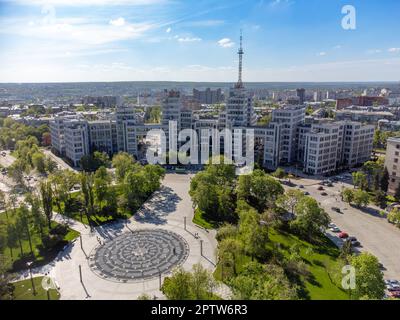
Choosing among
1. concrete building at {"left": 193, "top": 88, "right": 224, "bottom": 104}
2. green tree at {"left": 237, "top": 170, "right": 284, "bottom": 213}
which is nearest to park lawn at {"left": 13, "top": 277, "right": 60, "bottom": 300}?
green tree at {"left": 237, "top": 170, "right": 284, "bottom": 213}

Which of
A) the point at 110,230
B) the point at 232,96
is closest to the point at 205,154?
the point at 232,96

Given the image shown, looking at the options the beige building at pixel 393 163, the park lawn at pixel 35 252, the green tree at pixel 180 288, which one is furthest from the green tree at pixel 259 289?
the beige building at pixel 393 163

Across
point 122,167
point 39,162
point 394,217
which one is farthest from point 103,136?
point 394,217

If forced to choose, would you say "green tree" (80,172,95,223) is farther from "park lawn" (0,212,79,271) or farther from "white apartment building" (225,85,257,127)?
"white apartment building" (225,85,257,127)

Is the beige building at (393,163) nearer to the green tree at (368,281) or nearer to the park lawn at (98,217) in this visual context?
the green tree at (368,281)

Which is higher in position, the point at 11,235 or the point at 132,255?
the point at 11,235

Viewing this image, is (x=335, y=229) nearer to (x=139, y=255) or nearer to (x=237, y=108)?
(x=139, y=255)
